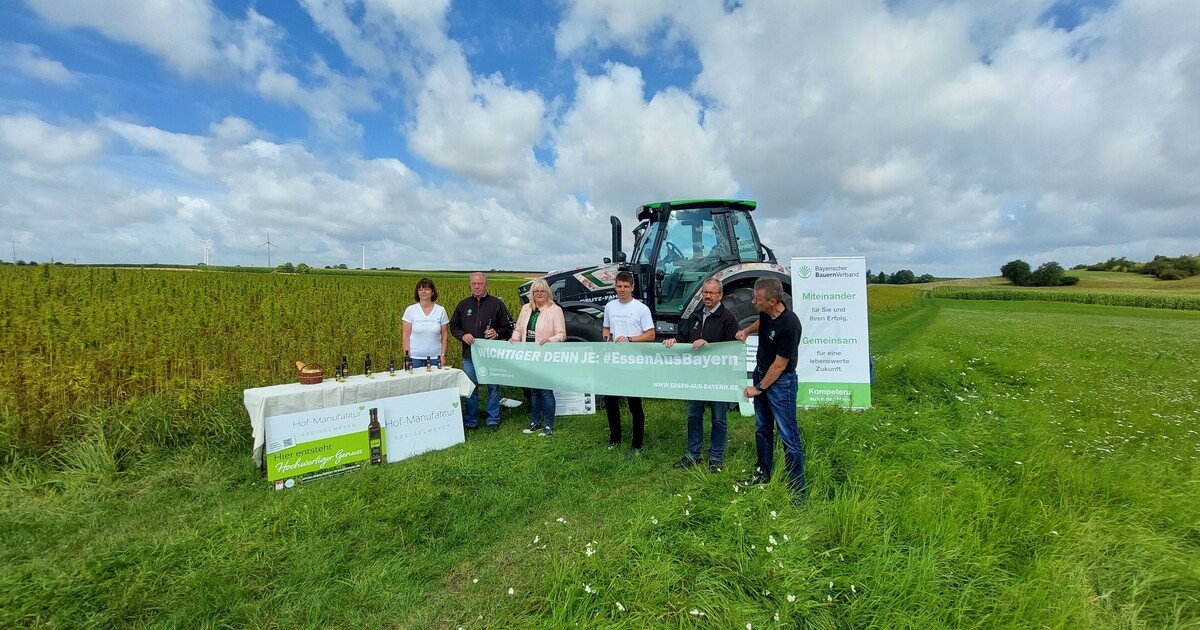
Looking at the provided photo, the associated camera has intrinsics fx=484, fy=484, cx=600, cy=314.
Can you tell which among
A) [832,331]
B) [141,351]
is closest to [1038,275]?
[832,331]

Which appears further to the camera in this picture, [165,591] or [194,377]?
[194,377]

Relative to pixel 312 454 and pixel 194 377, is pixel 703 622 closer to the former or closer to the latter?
pixel 312 454

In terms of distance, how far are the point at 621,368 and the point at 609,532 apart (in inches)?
74.3

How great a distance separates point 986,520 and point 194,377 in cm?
686

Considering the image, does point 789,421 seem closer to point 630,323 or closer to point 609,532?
point 609,532

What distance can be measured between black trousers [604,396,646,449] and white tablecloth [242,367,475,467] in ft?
4.97

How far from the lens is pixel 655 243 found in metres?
6.92

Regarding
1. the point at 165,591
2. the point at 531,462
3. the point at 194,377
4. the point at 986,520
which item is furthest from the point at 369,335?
the point at 986,520

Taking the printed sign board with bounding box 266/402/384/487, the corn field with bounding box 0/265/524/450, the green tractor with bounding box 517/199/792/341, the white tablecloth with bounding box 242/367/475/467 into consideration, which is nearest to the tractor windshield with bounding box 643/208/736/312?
the green tractor with bounding box 517/199/792/341

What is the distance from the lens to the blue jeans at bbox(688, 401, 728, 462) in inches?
170

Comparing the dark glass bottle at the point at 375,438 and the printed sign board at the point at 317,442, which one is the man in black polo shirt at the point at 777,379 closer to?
the dark glass bottle at the point at 375,438

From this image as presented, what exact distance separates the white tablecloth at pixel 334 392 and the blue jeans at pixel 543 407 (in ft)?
2.38

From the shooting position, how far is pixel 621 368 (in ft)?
15.6

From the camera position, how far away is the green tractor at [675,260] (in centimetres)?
688
